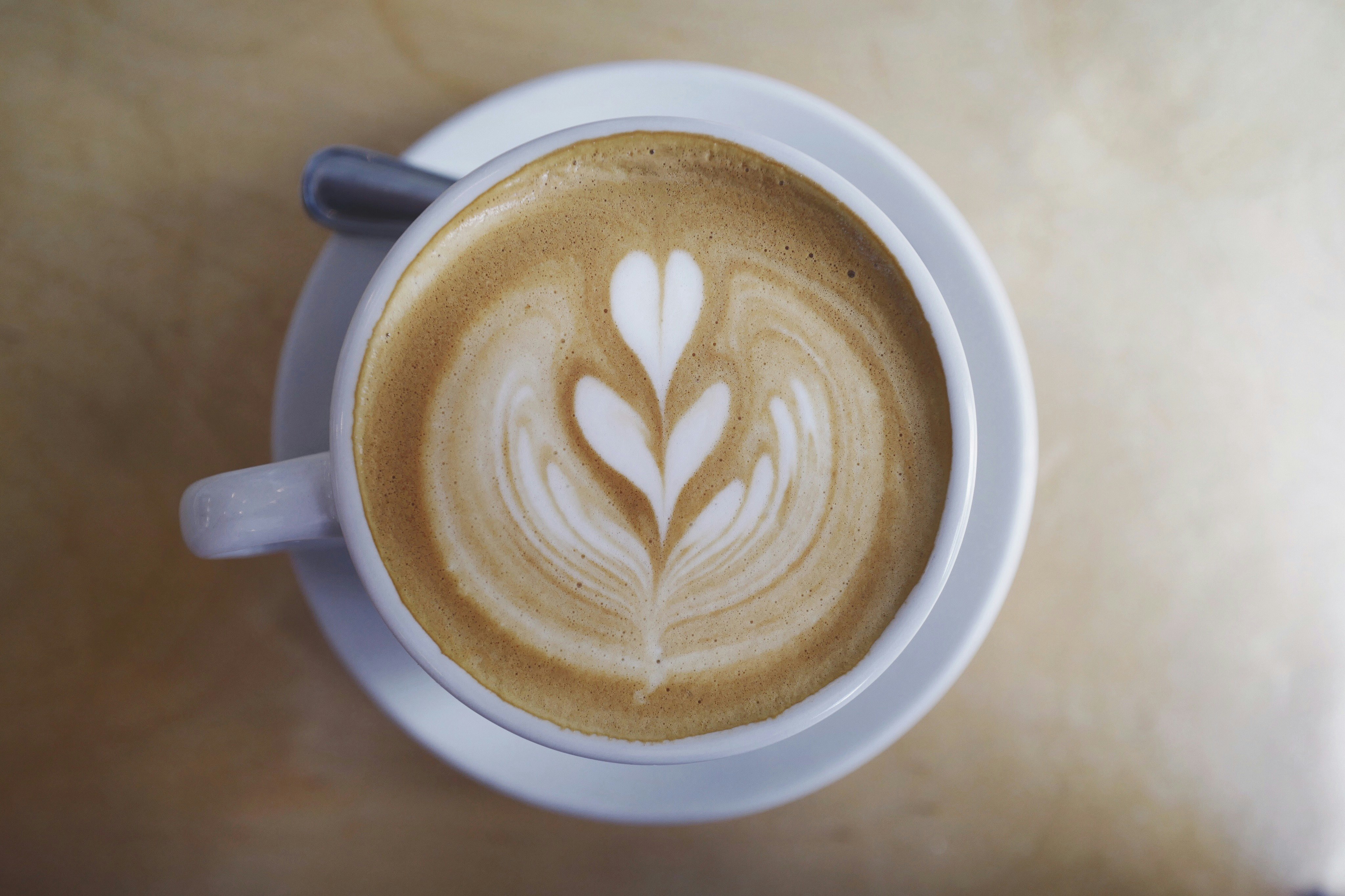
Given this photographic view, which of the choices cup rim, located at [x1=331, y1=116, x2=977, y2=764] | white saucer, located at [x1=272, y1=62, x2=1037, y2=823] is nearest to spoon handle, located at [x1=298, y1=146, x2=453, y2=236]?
white saucer, located at [x1=272, y1=62, x2=1037, y2=823]

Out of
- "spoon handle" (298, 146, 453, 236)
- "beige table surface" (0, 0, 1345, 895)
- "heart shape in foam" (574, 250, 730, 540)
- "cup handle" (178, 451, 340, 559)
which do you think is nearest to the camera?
"cup handle" (178, 451, 340, 559)

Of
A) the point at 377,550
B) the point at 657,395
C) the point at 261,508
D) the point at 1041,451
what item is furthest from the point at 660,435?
the point at 1041,451

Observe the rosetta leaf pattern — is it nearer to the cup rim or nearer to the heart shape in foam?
the heart shape in foam

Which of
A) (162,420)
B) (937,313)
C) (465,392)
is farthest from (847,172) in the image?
(162,420)

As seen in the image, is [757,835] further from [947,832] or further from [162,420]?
[162,420]

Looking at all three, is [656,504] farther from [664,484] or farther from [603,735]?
[603,735]

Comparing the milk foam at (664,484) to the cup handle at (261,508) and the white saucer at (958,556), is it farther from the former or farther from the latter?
the white saucer at (958,556)

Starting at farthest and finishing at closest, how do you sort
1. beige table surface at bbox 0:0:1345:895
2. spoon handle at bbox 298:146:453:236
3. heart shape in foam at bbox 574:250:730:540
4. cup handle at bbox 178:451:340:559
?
beige table surface at bbox 0:0:1345:895 → spoon handle at bbox 298:146:453:236 → heart shape in foam at bbox 574:250:730:540 → cup handle at bbox 178:451:340:559
